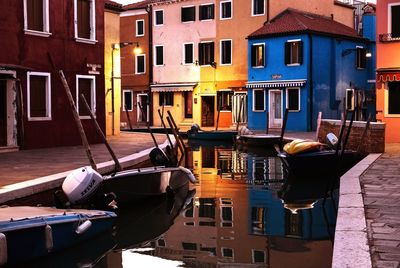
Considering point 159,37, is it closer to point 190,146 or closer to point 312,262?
point 190,146

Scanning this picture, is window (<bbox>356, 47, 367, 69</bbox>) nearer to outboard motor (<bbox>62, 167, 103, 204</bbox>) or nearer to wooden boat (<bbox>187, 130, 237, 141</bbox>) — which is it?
wooden boat (<bbox>187, 130, 237, 141</bbox>)

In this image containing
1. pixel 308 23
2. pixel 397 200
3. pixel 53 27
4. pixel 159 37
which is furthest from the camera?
pixel 159 37

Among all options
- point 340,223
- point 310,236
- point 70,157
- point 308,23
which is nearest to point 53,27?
point 70,157

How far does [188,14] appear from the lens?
36.1m

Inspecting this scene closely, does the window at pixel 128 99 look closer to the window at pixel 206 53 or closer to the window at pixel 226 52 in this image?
the window at pixel 206 53

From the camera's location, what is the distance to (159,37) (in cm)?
3747

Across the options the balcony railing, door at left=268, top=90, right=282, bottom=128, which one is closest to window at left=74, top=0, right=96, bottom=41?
the balcony railing

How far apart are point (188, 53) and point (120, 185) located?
26.4m

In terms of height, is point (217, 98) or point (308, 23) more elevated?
point (308, 23)

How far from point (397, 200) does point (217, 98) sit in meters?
26.6

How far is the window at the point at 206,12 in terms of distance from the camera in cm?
3500

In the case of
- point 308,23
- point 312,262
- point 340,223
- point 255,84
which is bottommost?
point 312,262

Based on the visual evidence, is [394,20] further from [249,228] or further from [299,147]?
[249,228]

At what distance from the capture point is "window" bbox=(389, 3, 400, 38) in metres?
19.8
